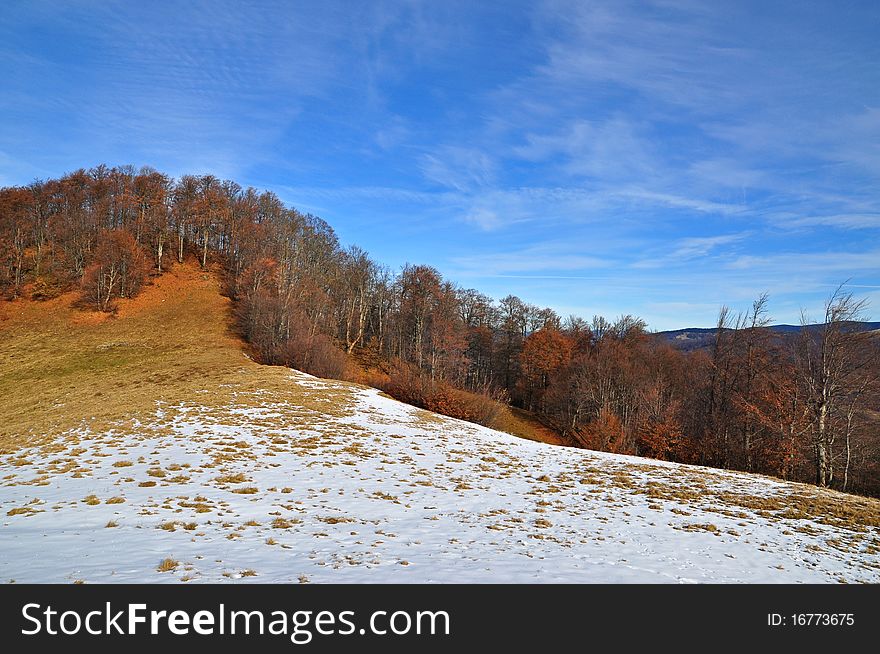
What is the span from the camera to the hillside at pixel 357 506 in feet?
22.4

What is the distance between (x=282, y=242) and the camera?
2687 inches

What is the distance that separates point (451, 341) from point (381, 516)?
44.6 metres

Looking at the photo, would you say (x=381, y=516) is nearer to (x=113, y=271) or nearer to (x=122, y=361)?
(x=122, y=361)

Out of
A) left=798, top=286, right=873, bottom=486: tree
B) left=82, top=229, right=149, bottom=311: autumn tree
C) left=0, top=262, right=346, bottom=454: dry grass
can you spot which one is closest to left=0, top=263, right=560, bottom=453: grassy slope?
left=0, top=262, right=346, bottom=454: dry grass

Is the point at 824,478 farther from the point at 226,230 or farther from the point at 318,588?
the point at 226,230

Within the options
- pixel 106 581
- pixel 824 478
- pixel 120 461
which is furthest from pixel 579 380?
pixel 106 581

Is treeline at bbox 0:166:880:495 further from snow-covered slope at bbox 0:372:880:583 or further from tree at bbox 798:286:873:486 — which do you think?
snow-covered slope at bbox 0:372:880:583

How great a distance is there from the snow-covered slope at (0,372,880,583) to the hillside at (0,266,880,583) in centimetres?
5

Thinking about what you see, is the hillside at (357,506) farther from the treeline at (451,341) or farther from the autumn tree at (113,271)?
the autumn tree at (113,271)

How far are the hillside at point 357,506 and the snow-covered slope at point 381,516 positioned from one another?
2.1 inches

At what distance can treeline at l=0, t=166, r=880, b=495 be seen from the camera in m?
25.6

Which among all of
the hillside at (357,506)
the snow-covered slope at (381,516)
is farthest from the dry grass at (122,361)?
the snow-covered slope at (381,516)

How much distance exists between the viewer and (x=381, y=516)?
9.73m

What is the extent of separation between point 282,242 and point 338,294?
11.6 m
